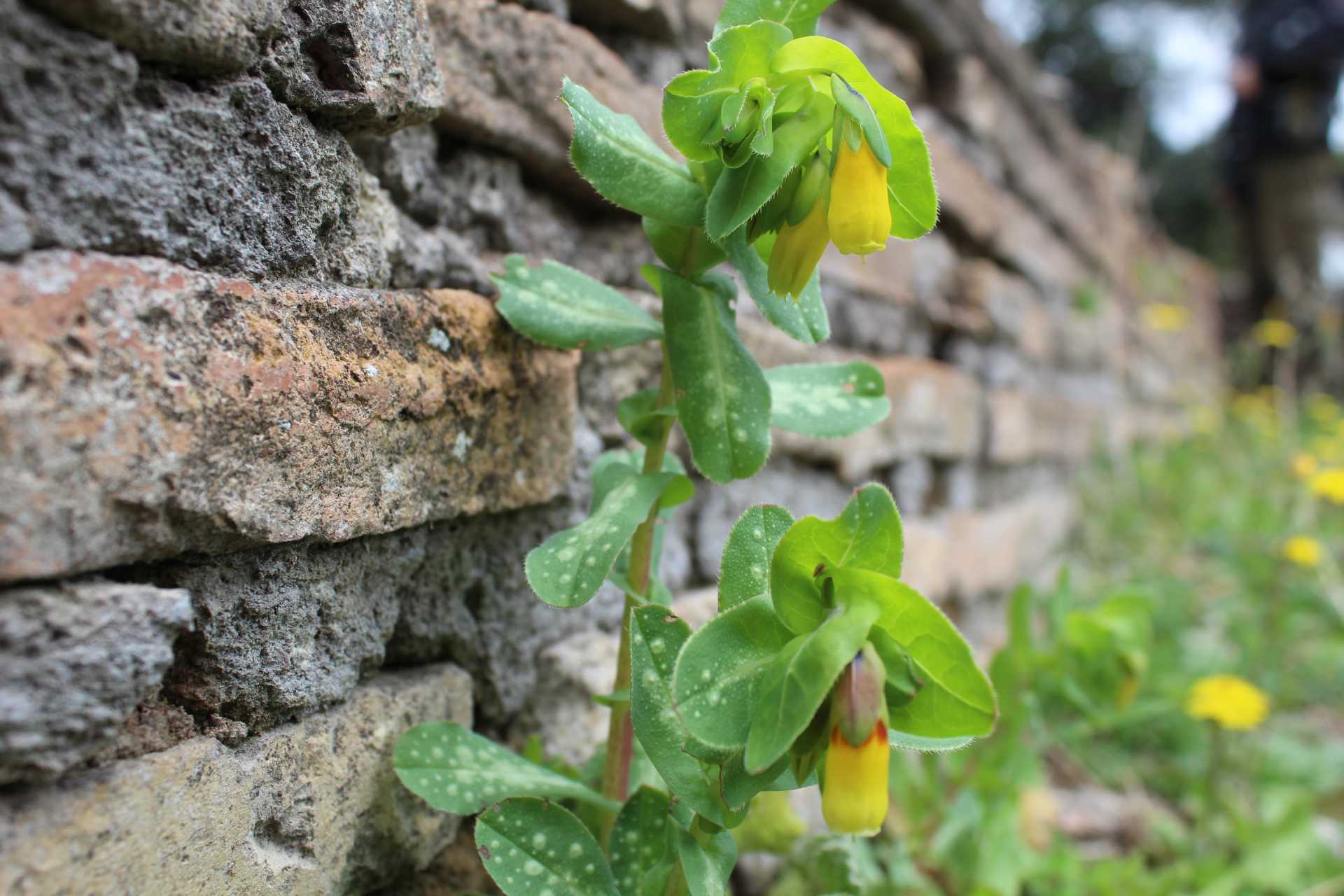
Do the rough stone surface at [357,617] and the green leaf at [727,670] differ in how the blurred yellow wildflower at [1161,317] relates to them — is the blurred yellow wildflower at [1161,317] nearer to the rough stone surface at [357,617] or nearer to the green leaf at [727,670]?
the rough stone surface at [357,617]

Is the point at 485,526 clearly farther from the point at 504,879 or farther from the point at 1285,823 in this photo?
the point at 1285,823

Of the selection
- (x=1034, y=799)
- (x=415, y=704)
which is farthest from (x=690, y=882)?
(x=1034, y=799)

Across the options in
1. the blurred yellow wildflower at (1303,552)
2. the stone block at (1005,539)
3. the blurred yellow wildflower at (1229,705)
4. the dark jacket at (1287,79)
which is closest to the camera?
the blurred yellow wildflower at (1229,705)

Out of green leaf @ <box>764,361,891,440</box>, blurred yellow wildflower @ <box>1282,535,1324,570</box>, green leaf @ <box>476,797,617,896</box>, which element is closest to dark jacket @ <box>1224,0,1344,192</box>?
blurred yellow wildflower @ <box>1282,535,1324,570</box>

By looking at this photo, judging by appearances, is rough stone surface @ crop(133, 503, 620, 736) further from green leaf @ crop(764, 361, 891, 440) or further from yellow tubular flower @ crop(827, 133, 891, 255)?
yellow tubular flower @ crop(827, 133, 891, 255)

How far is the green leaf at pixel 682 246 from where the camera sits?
1021 mm

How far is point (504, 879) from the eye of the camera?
0.90m

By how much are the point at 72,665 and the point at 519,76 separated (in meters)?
0.84

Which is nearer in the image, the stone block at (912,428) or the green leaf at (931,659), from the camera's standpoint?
the green leaf at (931,659)

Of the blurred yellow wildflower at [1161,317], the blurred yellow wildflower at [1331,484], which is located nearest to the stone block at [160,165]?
the blurred yellow wildflower at [1331,484]

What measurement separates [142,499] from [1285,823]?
86.0 inches

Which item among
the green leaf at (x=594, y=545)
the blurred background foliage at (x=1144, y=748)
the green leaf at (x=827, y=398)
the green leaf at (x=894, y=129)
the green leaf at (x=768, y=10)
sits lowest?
the blurred background foliage at (x=1144, y=748)

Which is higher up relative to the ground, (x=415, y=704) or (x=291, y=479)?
(x=291, y=479)

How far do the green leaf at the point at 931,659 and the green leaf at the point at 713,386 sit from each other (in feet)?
0.63
